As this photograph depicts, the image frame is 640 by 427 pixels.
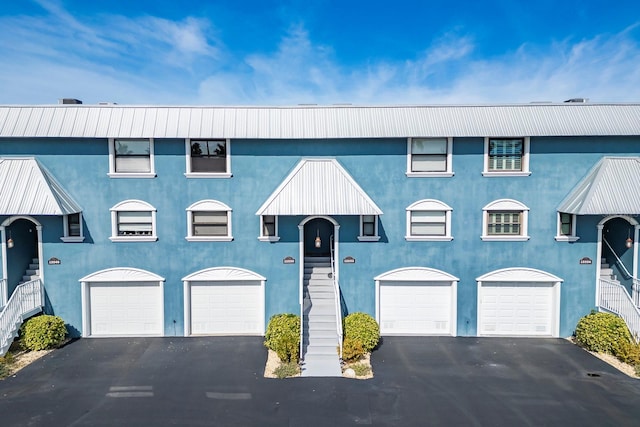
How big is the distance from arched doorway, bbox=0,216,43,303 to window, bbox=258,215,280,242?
8076 millimetres

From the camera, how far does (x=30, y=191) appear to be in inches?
506

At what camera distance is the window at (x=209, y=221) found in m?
13.7

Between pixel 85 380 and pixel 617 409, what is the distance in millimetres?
14419

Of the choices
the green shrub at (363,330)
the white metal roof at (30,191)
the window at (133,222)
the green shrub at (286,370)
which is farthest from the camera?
the window at (133,222)

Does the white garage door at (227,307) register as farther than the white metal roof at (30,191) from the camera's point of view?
Yes

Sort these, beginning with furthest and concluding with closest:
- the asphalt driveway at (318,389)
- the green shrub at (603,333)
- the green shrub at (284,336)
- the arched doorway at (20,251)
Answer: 1. the arched doorway at (20,251)
2. the green shrub at (603,333)
3. the green shrub at (284,336)
4. the asphalt driveway at (318,389)

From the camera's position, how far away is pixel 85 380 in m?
10.7

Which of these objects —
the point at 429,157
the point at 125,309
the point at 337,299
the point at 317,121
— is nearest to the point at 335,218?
the point at 337,299

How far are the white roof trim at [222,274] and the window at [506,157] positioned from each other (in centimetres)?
949

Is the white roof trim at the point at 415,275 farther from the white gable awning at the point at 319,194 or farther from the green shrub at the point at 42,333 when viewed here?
the green shrub at the point at 42,333

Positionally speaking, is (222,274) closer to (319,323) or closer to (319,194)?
(319,323)

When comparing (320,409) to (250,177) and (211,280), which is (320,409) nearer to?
(211,280)

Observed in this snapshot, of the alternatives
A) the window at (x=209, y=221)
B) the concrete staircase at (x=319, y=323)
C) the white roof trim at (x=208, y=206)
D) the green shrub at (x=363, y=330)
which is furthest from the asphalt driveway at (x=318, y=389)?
the white roof trim at (x=208, y=206)

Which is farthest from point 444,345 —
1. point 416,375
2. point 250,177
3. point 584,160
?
point 250,177
